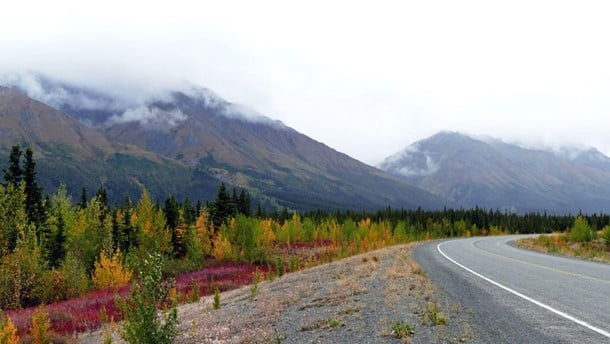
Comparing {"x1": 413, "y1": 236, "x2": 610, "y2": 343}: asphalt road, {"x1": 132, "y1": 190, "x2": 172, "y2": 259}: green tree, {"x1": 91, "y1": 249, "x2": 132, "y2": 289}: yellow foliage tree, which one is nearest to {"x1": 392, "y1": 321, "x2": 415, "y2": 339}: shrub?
{"x1": 413, "y1": 236, "x2": 610, "y2": 343}: asphalt road

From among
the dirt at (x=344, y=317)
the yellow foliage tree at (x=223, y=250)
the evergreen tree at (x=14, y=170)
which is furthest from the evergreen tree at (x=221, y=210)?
the dirt at (x=344, y=317)

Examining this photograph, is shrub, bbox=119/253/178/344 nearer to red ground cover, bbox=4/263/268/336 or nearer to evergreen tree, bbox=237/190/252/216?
red ground cover, bbox=4/263/268/336

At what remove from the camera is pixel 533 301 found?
12.3m

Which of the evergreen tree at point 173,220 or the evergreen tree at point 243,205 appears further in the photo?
the evergreen tree at point 243,205

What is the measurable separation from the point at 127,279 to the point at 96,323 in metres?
16.3

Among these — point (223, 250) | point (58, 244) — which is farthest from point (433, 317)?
point (58, 244)

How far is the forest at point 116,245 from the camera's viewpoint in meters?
32.3

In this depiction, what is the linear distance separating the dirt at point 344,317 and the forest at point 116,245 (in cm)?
369

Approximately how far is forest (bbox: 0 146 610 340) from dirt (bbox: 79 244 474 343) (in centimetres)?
369

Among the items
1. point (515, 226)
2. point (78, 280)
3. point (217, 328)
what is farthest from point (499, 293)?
point (515, 226)

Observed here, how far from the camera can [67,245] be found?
151ft

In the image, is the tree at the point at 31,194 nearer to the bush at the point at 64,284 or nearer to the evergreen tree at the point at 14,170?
the evergreen tree at the point at 14,170

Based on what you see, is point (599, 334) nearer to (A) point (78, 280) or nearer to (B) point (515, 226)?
(A) point (78, 280)

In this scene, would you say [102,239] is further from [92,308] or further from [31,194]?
[92,308]
